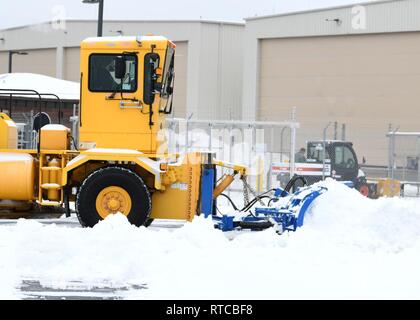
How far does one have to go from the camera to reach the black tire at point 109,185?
12.7 meters

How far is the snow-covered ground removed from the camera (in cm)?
916

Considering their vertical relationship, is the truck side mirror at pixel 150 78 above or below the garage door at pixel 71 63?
below

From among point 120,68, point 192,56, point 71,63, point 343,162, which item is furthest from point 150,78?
point 71,63

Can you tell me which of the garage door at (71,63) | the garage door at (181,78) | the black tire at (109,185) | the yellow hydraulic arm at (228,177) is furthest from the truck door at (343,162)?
the garage door at (71,63)

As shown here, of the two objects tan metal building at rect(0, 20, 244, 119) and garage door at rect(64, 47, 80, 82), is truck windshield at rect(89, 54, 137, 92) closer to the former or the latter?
tan metal building at rect(0, 20, 244, 119)

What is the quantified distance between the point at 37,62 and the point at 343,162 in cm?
3637

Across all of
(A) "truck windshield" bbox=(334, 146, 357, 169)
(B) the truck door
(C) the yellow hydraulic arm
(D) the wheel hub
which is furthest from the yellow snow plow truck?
(A) "truck windshield" bbox=(334, 146, 357, 169)

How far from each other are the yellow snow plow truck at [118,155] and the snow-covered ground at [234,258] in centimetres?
115

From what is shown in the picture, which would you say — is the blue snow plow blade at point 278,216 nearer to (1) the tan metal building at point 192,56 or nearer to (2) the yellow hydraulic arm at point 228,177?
(2) the yellow hydraulic arm at point 228,177

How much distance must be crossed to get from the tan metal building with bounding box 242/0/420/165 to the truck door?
28.0ft

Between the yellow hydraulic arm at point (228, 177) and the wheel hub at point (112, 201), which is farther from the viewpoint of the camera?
the yellow hydraulic arm at point (228, 177)

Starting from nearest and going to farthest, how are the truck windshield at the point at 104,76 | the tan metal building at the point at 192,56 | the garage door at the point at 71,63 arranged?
the truck windshield at the point at 104,76
the tan metal building at the point at 192,56
the garage door at the point at 71,63

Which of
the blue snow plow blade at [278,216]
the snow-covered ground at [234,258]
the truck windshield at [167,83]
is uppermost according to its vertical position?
the truck windshield at [167,83]
